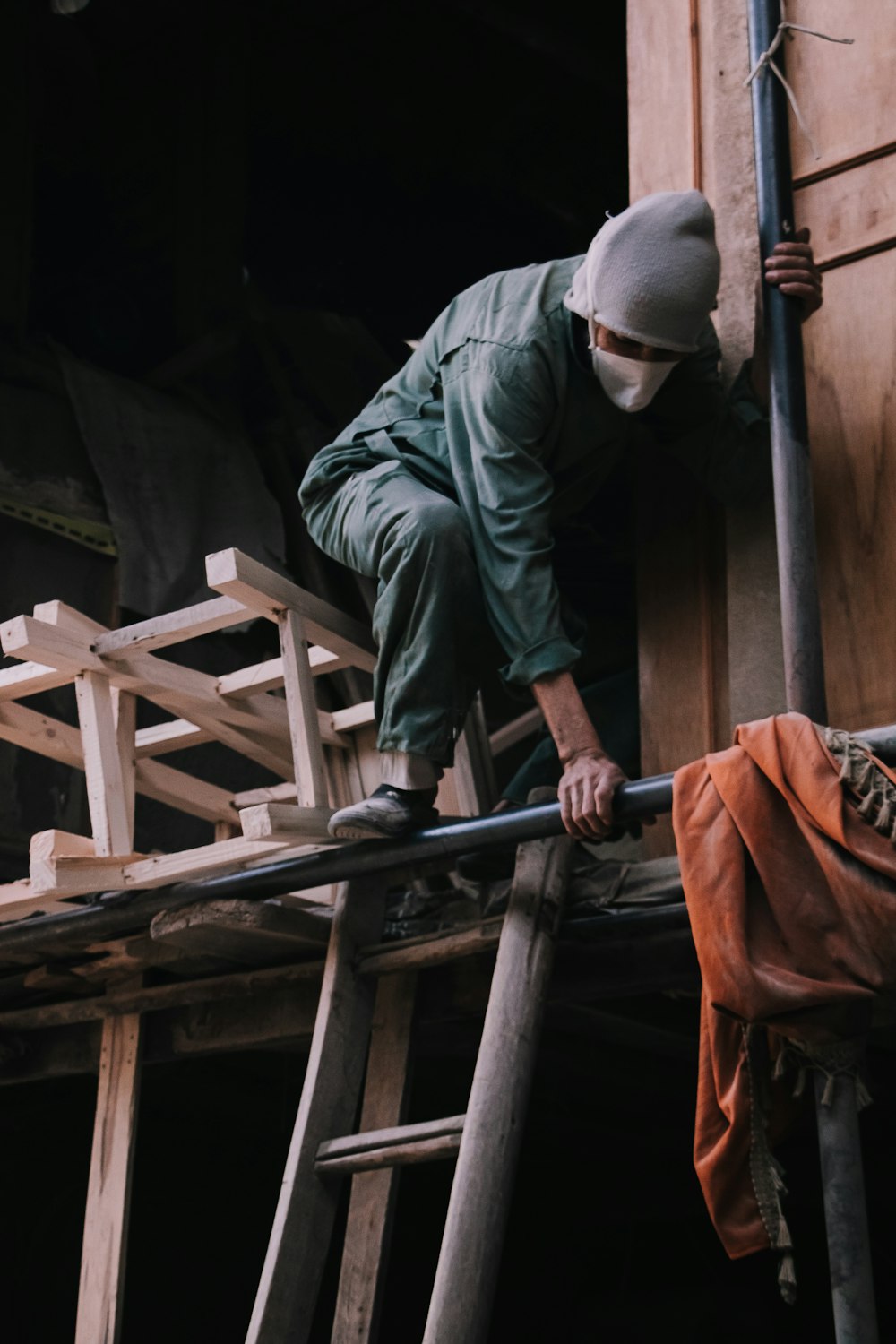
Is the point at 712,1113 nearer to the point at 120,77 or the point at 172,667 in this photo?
the point at 172,667

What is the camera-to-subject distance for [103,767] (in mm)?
4910

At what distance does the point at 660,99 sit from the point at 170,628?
230 centimetres

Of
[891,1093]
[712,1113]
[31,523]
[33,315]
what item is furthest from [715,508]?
[33,315]

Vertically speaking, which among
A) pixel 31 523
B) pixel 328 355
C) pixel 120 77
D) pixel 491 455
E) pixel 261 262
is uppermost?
pixel 120 77

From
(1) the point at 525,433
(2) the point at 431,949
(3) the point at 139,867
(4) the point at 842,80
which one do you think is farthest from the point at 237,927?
(4) the point at 842,80

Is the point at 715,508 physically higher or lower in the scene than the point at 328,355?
lower

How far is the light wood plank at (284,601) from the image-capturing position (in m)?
4.66

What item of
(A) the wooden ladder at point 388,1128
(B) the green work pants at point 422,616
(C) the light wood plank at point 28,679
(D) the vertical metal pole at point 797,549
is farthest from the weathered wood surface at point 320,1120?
(D) the vertical metal pole at point 797,549

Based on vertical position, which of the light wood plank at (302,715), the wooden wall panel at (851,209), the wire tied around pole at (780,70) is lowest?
the light wood plank at (302,715)

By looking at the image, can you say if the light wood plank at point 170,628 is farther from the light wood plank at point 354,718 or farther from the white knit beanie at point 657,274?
the white knit beanie at point 657,274

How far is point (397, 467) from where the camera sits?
195 inches

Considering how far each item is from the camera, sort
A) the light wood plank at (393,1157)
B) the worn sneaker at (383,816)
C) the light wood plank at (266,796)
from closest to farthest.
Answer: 1. the light wood plank at (393,1157)
2. the worn sneaker at (383,816)
3. the light wood plank at (266,796)

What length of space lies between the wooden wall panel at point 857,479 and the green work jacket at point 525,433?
0.71 ft

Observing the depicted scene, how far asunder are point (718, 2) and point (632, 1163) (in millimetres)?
4533
